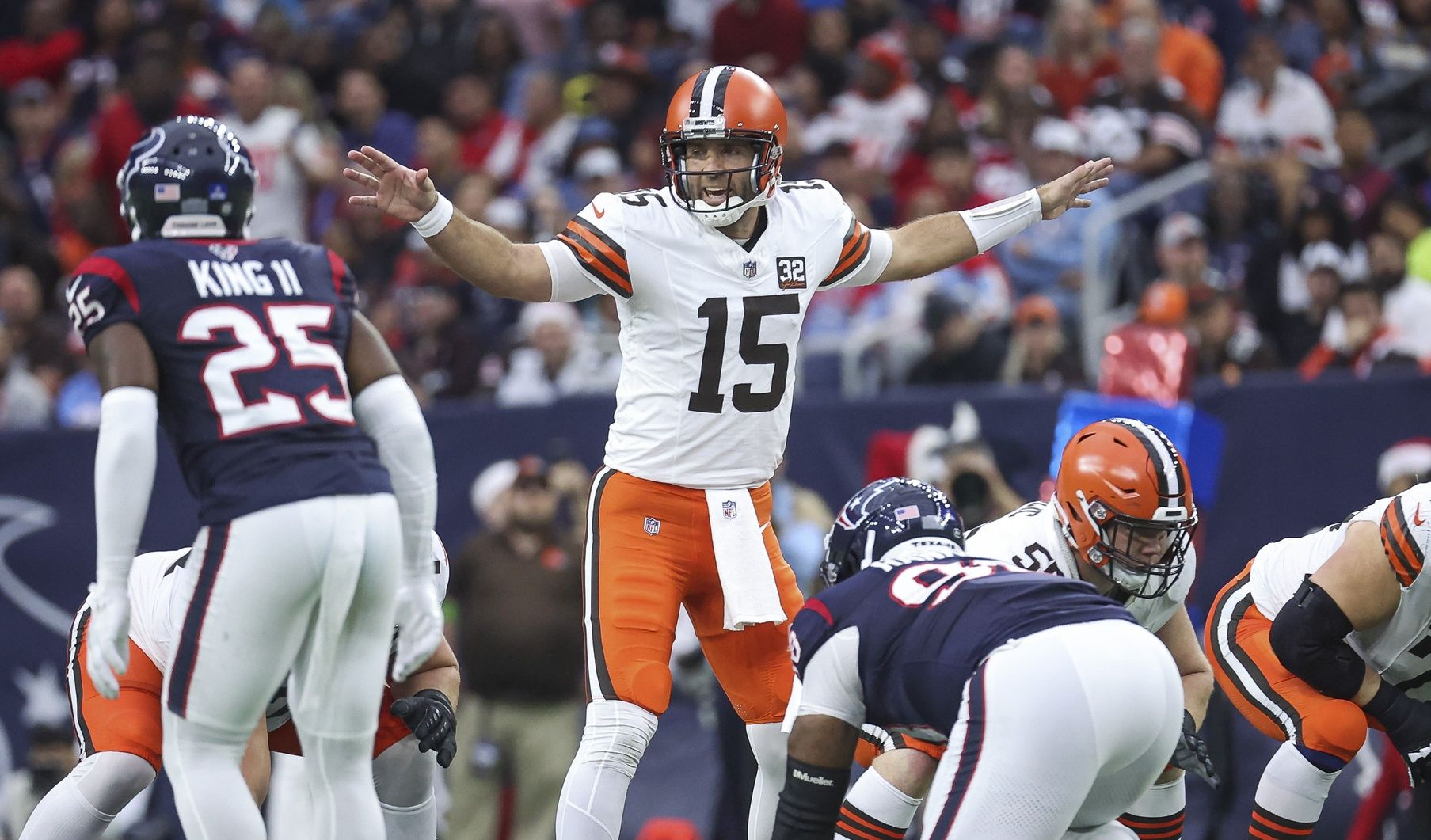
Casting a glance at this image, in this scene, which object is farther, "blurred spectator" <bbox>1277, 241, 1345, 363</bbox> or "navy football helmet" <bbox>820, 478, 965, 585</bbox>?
"blurred spectator" <bbox>1277, 241, 1345, 363</bbox>

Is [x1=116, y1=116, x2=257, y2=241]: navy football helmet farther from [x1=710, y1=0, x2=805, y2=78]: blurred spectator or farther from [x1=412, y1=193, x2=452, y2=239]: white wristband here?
[x1=710, y1=0, x2=805, y2=78]: blurred spectator

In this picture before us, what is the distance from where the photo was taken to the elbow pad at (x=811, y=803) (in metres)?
4.89

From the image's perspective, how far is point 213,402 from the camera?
5062 mm

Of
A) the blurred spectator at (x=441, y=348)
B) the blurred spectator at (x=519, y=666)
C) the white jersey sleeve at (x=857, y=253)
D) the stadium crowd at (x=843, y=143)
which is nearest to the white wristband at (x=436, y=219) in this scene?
the white jersey sleeve at (x=857, y=253)

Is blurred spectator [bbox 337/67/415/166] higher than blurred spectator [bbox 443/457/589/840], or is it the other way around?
blurred spectator [bbox 337/67/415/166]

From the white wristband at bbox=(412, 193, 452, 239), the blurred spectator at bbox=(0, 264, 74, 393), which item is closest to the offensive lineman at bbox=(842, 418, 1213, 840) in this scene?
the white wristband at bbox=(412, 193, 452, 239)

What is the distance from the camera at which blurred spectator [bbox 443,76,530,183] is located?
14.1m

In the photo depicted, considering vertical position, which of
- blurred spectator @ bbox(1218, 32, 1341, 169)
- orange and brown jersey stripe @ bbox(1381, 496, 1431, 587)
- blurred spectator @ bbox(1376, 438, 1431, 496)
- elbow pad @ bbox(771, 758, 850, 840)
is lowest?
elbow pad @ bbox(771, 758, 850, 840)

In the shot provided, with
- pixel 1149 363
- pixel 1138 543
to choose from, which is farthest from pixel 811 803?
pixel 1149 363

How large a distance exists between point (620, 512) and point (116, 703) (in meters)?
1.64

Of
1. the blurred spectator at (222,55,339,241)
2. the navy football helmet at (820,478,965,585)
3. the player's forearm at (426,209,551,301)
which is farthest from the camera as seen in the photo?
the blurred spectator at (222,55,339,241)

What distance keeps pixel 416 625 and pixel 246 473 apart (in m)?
0.66

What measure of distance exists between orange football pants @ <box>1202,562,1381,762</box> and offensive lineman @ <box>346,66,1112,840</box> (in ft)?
5.62

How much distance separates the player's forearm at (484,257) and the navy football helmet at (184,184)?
2.24ft
